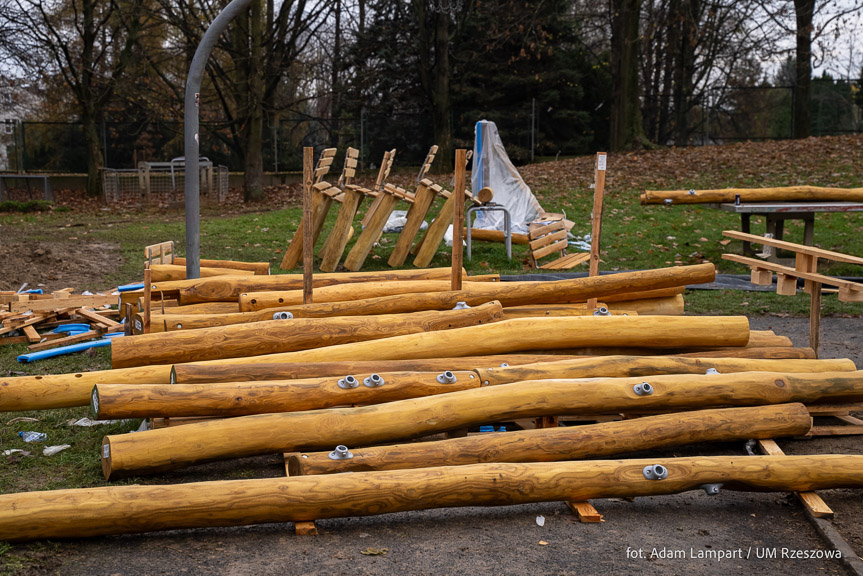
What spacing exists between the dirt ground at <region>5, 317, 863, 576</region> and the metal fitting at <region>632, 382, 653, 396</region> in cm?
73

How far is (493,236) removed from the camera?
44.5 feet

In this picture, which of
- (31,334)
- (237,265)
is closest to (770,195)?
(237,265)

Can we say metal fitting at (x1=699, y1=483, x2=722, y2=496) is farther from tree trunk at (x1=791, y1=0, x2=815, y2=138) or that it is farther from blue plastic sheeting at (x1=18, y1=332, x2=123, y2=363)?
tree trunk at (x1=791, y1=0, x2=815, y2=138)

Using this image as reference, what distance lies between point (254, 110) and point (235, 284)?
14.9 meters

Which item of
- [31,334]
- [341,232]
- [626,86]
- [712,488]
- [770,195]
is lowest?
[712,488]

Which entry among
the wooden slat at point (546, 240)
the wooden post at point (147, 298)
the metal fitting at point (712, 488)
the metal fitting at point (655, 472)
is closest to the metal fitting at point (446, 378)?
the metal fitting at point (655, 472)

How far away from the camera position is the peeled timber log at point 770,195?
11.8 m

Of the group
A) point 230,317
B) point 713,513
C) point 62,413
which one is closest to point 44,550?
point 62,413

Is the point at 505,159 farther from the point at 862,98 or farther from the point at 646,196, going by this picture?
the point at 862,98

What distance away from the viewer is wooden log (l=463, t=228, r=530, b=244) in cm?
1338

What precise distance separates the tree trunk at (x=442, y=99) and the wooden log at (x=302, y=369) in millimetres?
19602

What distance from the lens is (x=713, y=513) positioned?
470 centimetres

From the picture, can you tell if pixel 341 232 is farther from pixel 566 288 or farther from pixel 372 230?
pixel 566 288

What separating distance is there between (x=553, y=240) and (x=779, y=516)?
8108 millimetres
